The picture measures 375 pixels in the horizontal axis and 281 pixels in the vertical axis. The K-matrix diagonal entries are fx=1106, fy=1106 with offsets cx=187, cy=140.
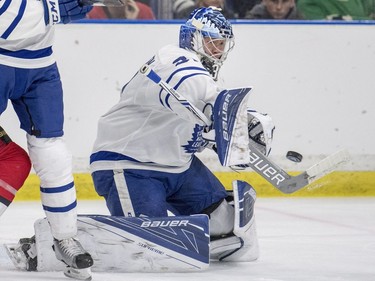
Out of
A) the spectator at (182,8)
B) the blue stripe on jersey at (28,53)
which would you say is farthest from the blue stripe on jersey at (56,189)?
the spectator at (182,8)

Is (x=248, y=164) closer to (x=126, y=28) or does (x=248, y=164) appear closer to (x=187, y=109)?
(x=187, y=109)

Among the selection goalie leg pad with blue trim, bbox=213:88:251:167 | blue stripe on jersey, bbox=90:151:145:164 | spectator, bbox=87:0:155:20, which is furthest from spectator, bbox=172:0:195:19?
goalie leg pad with blue trim, bbox=213:88:251:167

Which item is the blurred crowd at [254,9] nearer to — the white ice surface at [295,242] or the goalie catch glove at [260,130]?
the white ice surface at [295,242]

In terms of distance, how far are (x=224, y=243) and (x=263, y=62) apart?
221 cm

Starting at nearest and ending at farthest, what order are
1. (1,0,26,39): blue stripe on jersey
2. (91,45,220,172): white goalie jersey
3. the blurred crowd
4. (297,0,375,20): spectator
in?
(1,0,26,39): blue stripe on jersey, (91,45,220,172): white goalie jersey, the blurred crowd, (297,0,375,20): spectator

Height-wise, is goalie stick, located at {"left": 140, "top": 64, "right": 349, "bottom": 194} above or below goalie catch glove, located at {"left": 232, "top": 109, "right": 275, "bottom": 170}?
below

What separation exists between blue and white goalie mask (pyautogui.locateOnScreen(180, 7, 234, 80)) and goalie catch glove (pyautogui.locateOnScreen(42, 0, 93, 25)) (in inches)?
21.5

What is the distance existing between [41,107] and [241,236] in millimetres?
875

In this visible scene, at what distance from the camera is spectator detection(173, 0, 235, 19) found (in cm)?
570

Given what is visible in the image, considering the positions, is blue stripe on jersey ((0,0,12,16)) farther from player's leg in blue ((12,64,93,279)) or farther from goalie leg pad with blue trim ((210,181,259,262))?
goalie leg pad with blue trim ((210,181,259,262))

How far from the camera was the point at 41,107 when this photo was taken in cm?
308

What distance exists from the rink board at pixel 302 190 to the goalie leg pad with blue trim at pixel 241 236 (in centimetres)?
193

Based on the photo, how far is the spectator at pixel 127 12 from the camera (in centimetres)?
560

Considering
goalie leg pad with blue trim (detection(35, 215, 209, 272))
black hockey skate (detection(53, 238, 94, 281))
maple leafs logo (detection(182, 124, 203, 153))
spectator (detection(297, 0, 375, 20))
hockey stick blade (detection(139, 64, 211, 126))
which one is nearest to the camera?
black hockey skate (detection(53, 238, 94, 281))
